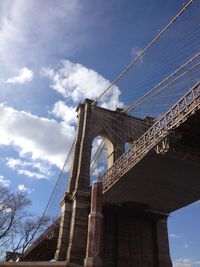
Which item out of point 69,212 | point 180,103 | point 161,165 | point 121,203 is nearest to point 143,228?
point 121,203

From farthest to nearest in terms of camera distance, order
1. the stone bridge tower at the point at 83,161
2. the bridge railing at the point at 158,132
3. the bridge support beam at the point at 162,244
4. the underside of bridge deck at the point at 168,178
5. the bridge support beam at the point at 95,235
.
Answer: the bridge support beam at the point at 162,244
the stone bridge tower at the point at 83,161
the underside of bridge deck at the point at 168,178
the bridge railing at the point at 158,132
the bridge support beam at the point at 95,235

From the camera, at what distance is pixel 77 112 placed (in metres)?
35.9

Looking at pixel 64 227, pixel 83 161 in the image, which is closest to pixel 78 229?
pixel 64 227

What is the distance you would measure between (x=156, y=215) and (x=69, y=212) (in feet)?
27.4

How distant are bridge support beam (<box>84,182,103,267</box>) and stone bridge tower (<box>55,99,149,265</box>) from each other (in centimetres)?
1025

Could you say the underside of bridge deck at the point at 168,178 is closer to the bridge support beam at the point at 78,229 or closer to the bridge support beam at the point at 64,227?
the bridge support beam at the point at 78,229

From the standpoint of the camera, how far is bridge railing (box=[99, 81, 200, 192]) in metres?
17.7

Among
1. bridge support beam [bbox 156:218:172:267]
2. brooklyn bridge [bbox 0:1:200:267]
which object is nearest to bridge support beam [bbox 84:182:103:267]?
brooklyn bridge [bbox 0:1:200:267]

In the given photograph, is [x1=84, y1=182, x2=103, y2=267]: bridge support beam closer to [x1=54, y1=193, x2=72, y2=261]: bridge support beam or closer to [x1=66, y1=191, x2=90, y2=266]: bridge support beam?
[x1=66, y1=191, x2=90, y2=266]: bridge support beam

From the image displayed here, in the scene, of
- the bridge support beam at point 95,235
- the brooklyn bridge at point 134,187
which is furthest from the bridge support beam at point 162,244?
the bridge support beam at point 95,235

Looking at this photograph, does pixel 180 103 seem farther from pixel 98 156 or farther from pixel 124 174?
pixel 98 156

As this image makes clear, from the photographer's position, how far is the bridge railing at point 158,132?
1770 cm

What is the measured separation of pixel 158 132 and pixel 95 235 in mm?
8350

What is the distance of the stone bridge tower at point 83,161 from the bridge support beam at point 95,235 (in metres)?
10.2
